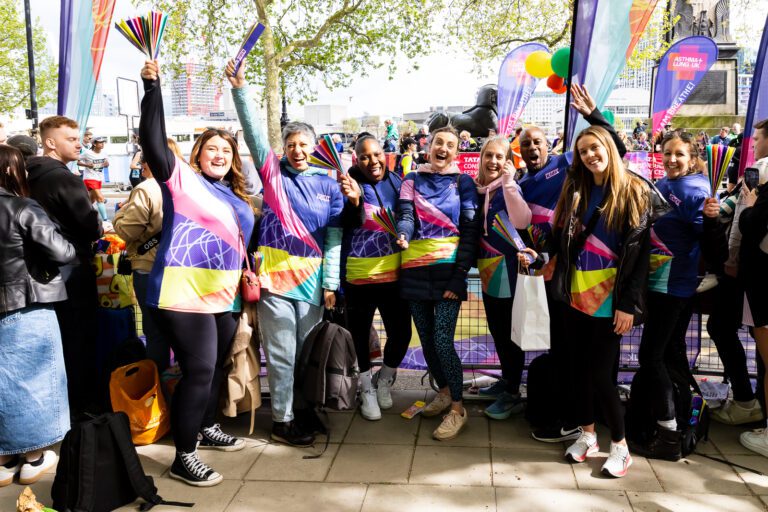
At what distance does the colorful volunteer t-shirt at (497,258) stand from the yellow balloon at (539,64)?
3.95m

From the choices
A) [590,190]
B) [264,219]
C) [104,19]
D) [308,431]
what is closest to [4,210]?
[264,219]

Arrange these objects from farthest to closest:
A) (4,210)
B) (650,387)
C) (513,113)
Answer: (513,113) → (650,387) → (4,210)

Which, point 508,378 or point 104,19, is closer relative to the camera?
point 508,378

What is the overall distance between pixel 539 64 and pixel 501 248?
168 inches

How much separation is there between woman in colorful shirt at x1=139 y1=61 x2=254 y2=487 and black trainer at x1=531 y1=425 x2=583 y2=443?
1.89 meters

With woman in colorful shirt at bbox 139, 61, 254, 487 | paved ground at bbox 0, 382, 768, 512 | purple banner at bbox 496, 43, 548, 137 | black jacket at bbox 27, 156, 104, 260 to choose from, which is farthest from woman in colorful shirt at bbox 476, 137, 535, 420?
purple banner at bbox 496, 43, 548, 137

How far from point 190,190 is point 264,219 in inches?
23.3

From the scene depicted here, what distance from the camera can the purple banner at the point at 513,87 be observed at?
8.17 metres

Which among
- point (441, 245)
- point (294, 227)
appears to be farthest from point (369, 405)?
point (294, 227)

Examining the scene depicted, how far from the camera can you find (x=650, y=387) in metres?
3.58

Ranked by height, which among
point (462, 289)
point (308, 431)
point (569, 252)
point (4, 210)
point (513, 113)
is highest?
point (513, 113)

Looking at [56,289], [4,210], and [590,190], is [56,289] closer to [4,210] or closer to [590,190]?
[4,210]

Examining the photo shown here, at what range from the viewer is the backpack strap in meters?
3.02

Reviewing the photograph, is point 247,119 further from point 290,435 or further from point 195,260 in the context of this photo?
point 290,435
